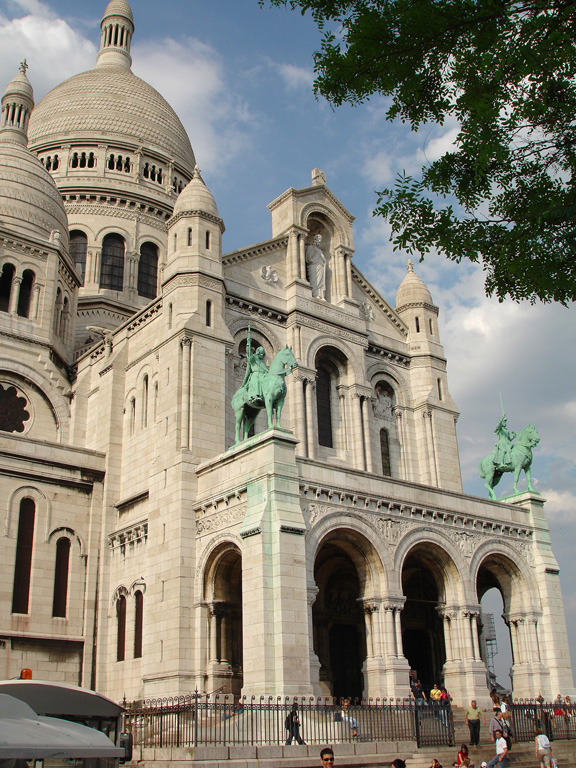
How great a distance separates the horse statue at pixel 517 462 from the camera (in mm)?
34069

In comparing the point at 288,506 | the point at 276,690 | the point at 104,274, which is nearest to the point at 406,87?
the point at 288,506

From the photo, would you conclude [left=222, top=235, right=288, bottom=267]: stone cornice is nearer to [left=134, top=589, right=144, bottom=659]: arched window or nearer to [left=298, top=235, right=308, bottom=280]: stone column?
[left=298, top=235, right=308, bottom=280]: stone column

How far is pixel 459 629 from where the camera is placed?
95.0ft

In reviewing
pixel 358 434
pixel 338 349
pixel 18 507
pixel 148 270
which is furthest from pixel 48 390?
pixel 148 270

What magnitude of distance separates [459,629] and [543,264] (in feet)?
61.7

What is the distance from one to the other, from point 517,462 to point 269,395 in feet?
42.2

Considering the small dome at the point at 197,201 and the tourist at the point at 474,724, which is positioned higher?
the small dome at the point at 197,201

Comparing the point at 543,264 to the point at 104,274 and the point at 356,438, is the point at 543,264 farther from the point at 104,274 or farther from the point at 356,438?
the point at 104,274

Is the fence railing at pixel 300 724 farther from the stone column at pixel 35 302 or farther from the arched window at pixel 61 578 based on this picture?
the stone column at pixel 35 302

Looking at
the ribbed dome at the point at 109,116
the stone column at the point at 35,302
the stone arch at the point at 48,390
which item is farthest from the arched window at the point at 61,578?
the ribbed dome at the point at 109,116

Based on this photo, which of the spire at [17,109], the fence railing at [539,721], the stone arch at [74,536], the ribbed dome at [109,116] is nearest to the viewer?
the fence railing at [539,721]

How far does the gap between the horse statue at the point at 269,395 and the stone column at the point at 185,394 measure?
2434mm

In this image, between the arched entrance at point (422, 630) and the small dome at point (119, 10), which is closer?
the arched entrance at point (422, 630)

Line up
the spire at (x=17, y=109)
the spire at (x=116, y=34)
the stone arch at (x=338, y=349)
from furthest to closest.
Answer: the spire at (x=116, y=34) < the spire at (x=17, y=109) < the stone arch at (x=338, y=349)
